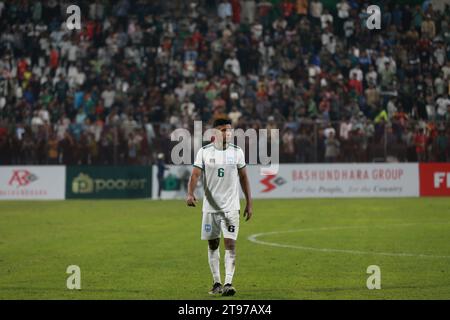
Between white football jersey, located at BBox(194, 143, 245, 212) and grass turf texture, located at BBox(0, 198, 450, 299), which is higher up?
white football jersey, located at BBox(194, 143, 245, 212)

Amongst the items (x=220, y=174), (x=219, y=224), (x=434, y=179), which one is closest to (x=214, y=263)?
(x=219, y=224)

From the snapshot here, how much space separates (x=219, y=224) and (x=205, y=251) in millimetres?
5951

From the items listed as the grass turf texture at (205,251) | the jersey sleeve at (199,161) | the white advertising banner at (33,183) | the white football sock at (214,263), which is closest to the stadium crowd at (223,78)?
the white advertising banner at (33,183)

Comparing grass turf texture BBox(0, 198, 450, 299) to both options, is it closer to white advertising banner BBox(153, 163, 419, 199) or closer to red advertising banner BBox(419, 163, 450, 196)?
white advertising banner BBox(153, 163, 419, 199)

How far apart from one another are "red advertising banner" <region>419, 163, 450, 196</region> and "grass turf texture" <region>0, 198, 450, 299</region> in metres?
3.54

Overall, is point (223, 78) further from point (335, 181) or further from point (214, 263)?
point (214, 263)

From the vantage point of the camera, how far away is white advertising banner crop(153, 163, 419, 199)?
1399 inches

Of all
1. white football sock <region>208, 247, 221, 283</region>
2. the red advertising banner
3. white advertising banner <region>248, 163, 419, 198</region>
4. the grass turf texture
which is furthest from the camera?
white advertising banner <region>248, 163, 419, 198</region>

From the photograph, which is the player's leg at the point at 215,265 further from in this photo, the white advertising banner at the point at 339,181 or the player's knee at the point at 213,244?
the white advertising banner at the point at 339,181

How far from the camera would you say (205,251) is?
1894cm

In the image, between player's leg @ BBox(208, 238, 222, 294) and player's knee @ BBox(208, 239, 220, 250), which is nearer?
player's leg @ BBox(208, 238, 222, 294)

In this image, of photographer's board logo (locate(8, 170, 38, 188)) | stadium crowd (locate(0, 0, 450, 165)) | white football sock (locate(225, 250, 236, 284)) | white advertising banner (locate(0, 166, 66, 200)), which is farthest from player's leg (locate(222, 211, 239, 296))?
photographer's board logo (locate(8, 170, 38, 188))

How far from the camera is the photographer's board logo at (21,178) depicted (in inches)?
1446
